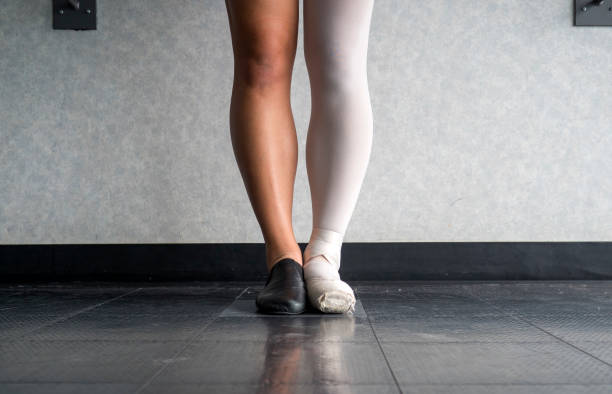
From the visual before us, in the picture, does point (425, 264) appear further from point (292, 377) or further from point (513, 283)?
point (292, 377)

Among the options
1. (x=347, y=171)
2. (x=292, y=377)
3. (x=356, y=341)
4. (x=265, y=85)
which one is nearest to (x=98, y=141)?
(x=265, y=85)

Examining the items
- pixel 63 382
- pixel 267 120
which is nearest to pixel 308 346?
pixel 63 382

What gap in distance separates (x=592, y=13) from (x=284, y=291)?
51.0 inches

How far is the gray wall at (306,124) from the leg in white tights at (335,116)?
0.57m

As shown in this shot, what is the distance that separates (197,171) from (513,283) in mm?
932

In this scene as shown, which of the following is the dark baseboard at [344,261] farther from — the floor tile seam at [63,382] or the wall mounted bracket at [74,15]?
the floor tile seam at [63,382]

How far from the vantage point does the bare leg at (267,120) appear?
3.33 feet

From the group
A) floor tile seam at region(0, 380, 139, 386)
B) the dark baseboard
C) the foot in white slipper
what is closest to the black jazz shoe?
the foot in white slipper

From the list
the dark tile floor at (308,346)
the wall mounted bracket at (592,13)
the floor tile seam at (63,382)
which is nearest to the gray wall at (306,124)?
the wall mounted bracket at (592,13)

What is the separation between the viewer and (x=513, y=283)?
1524mm

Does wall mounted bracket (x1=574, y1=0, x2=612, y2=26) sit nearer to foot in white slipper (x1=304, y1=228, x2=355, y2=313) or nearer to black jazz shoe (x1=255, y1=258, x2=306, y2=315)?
foot in white slipper (x1=304, y1=228, x2=355, y2=313)

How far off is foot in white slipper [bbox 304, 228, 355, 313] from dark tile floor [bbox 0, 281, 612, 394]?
27 millimetres

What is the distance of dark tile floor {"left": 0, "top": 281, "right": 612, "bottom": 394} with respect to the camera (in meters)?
0.51

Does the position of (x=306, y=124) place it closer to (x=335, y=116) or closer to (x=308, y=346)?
(x=335, y=116)
